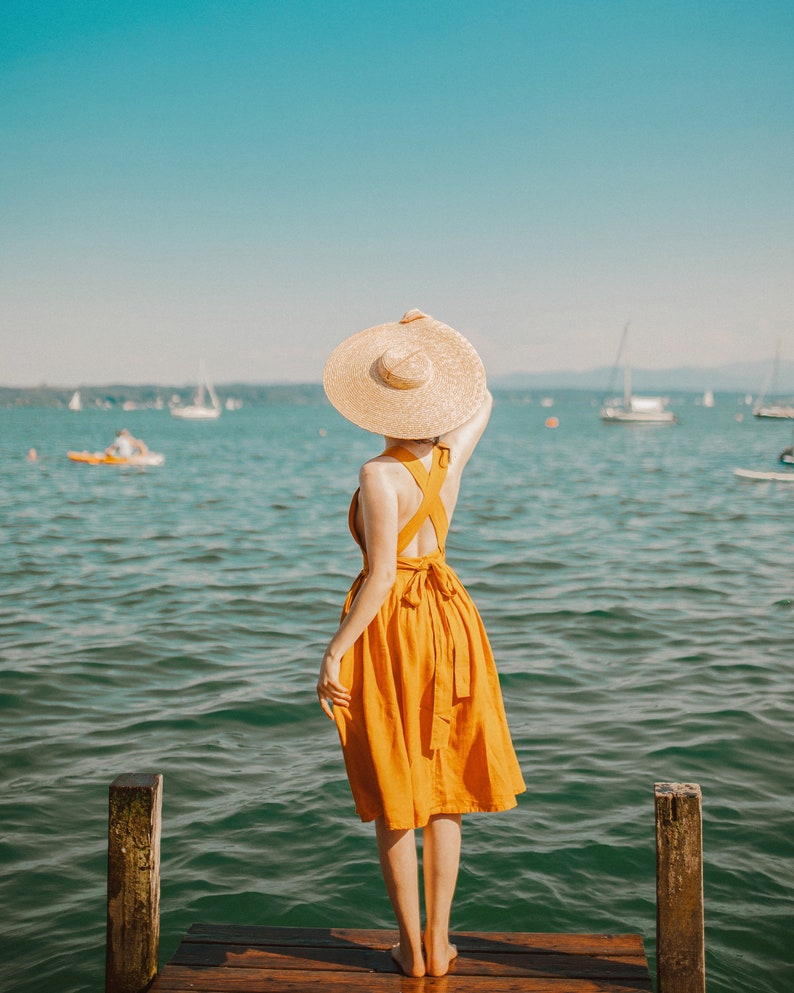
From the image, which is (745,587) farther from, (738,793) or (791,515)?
(791,515)

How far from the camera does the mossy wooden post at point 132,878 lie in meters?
4.05

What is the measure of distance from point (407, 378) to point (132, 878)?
7.90ft

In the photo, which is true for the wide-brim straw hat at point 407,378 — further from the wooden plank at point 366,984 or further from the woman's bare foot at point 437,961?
the wooden plank at point 366,984

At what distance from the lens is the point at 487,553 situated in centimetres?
2019

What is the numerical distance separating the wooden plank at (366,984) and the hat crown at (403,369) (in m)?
2.47

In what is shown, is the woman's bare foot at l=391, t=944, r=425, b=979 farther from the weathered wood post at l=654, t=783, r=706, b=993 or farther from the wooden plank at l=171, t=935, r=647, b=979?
the weathered wood post at l=654, t=783, r=706, b=993

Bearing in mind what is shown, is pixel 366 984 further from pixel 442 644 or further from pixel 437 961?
pixel 442 644

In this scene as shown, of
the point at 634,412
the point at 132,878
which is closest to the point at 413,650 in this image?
the point at 132,878

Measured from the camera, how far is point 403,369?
3836mm

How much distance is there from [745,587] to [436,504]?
13.6 m

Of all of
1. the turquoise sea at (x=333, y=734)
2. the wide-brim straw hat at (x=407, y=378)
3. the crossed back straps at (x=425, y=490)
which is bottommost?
the turquoise sea at (x=333, y=734)

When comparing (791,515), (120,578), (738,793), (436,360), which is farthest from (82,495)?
(436,360)

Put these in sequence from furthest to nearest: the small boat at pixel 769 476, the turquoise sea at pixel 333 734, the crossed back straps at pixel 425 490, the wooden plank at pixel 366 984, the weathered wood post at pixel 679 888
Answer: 1. the small boat at pixel 769 476
2. the turquoise sea at pixel 333 734
3. the wooden plank at pixel 366 984
4. the weathered wood post at pixel 679 888
5. the crossed back straps at pixel 425 490

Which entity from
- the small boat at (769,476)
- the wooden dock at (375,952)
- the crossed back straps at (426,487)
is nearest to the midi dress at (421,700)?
the crossed back straps at (426,487)
